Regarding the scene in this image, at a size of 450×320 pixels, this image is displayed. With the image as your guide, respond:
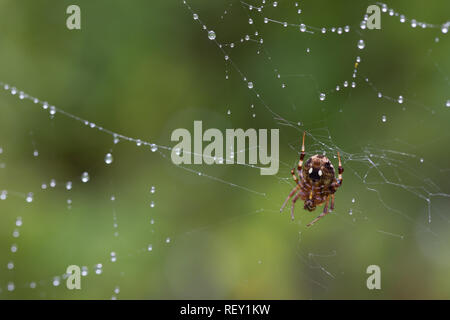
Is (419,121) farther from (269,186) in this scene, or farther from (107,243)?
(107,243)

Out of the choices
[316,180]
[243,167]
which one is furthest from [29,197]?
[316,180]

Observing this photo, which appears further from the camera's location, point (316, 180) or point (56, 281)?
point (56, 281)

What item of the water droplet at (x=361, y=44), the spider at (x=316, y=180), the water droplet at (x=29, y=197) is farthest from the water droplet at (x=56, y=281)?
the water droplet at (x=361, y=44)

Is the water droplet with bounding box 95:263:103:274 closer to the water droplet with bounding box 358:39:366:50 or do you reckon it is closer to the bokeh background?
the bokeh background

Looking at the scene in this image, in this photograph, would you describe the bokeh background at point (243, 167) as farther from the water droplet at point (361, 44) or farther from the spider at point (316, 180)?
the spider at point (316, 180)

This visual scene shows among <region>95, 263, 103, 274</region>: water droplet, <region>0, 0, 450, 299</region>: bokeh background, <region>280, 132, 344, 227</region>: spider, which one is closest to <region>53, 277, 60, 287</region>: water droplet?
<region>0, 0, 450, 299</region>: bokeh background

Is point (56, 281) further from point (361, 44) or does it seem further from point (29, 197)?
point (361, 44)

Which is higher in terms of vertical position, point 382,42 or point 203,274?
point 382,42
